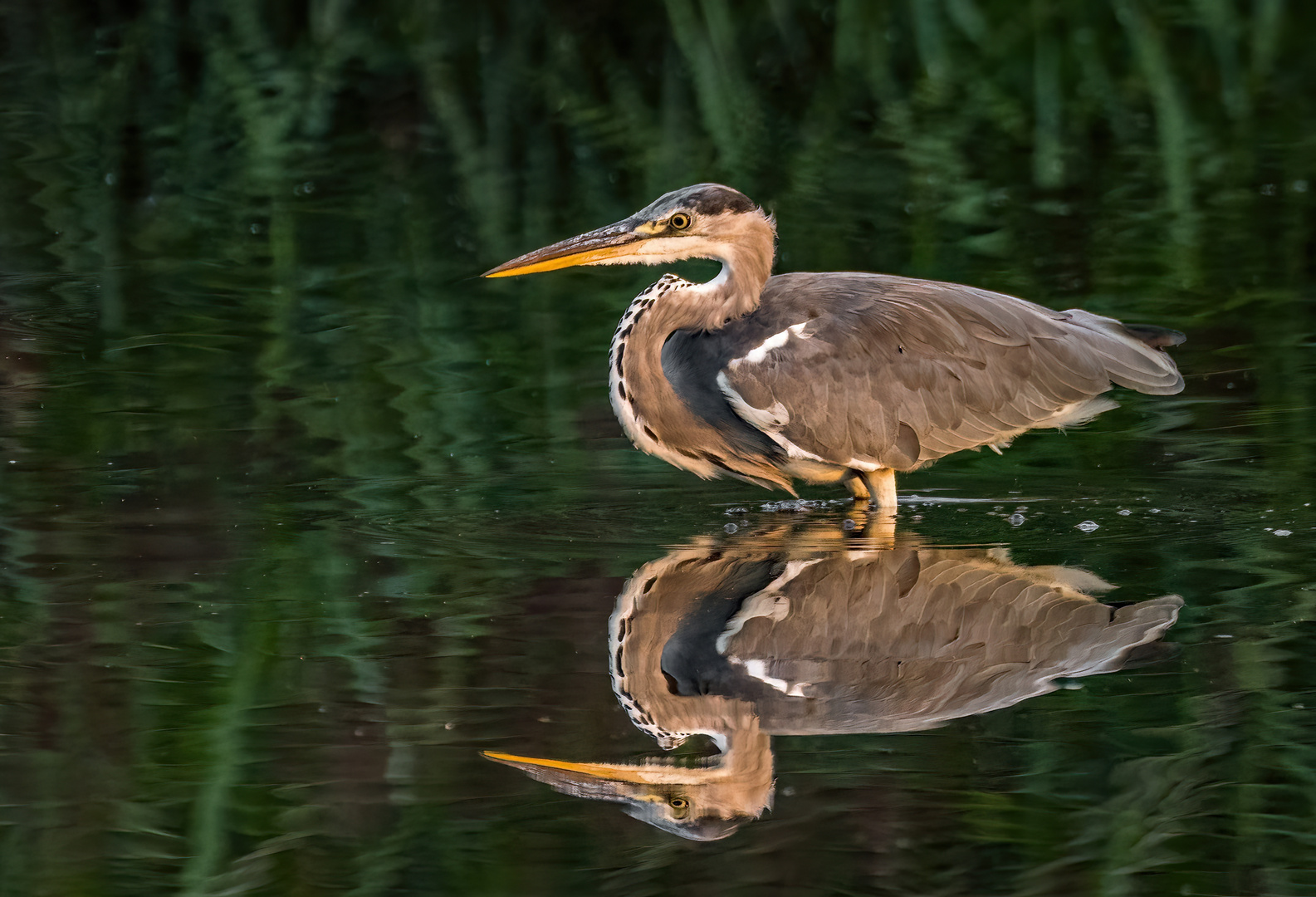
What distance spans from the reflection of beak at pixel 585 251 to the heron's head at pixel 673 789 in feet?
10.2

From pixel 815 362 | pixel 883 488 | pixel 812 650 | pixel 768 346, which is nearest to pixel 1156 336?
pixel 883 488

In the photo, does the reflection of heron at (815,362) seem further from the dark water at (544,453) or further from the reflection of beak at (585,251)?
the dark water at (544,453)

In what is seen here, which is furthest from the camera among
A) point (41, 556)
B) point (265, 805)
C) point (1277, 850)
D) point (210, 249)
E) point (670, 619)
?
point (210, 249)

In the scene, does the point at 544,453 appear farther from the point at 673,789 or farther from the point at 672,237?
the point at 673,789

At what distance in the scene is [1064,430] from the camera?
897 centimetres

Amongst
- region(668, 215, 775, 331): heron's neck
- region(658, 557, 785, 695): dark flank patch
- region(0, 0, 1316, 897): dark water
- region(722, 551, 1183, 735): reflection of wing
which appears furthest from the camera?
region(668, 215, 775, 331): heron's neck

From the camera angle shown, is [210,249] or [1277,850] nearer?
[1277,850]

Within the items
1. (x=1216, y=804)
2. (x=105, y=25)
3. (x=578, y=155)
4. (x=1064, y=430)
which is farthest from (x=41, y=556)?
(x=105, y=25)

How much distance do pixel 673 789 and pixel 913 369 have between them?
3.34 meters

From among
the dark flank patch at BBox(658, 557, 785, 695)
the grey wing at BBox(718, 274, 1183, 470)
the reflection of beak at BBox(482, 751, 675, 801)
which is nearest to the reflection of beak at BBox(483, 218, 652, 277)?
the grey wing at BBox(718, 274, 1183, 470)

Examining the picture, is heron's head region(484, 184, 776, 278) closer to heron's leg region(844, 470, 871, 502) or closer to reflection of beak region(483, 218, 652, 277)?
reflection of beak region(483, 218, 652, 277)

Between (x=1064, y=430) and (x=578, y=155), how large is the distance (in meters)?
6.84

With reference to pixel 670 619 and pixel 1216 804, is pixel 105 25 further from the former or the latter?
pixel 1216 804

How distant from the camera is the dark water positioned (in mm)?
4340
